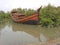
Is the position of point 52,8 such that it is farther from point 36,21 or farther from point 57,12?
point 36,21

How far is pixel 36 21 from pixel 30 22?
2.67ft

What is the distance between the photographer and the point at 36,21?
20109 millimetres

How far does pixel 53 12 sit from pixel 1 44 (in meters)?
8.67

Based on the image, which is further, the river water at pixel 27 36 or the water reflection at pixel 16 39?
the river water at pixel 27 36

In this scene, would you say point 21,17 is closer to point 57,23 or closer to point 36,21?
point 36,21

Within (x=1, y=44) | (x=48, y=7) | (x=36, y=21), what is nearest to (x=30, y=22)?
(x=36, y=21)

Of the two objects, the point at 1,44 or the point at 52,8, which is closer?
the point at 1,44

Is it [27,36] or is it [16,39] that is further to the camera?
[27,36]

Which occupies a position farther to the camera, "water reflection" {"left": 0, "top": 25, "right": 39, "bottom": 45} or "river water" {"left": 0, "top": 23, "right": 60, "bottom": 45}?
"river water" {"left": 0, "top": 23, "right": 60, "bottom": 45}

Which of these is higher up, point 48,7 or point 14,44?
point 48,7

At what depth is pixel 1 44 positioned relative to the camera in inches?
424

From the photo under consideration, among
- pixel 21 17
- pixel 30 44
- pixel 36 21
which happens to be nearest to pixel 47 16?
pixel 36 21

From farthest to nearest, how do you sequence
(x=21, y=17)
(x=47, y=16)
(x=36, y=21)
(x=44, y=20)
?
(x=21, y=17)
(x=36, y=21)
(x=47, y=16)
(x=44, y=20)

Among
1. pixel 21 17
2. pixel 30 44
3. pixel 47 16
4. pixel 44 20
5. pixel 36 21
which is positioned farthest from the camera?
pixel 21 17
